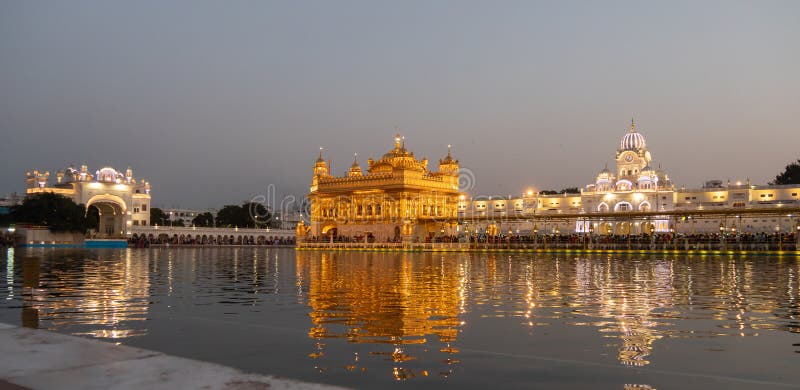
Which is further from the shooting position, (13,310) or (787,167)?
(787,167)

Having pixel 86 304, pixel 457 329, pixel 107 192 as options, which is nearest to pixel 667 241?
pixel 457 329

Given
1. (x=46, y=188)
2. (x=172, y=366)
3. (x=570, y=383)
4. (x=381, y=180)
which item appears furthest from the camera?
(x=46, y=188)

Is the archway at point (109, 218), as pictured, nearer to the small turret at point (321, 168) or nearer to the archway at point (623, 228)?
the small turret at point (321, 168)

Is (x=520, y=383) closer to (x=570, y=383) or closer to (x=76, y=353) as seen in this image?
(x=570, y=383)

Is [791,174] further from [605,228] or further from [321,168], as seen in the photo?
[321,168]

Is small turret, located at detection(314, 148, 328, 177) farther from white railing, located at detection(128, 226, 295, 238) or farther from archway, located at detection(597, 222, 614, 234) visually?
archway, located at detection(597, 222, 614, 234)

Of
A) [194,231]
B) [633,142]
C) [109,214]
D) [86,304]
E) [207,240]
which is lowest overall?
[207,240]

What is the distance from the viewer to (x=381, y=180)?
7875cm

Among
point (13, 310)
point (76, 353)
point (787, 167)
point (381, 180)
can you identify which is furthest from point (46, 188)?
point (787, 167)

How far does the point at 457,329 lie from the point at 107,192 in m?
96.8

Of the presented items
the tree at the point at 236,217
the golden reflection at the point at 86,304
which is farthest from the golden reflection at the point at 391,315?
the tree at the point at 236,217

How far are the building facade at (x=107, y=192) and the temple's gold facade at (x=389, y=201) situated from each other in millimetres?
29815

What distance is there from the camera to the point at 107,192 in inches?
3875

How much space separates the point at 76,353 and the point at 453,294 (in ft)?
35.4
